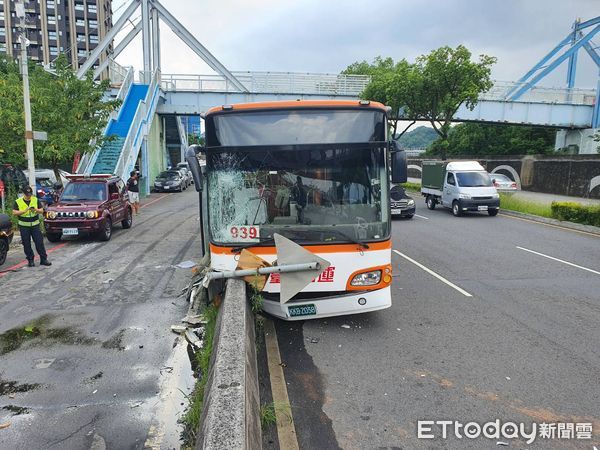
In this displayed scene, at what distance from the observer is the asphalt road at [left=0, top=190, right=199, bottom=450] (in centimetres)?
385

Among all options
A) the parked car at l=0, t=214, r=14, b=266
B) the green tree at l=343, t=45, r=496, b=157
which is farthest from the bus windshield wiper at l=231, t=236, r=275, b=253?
the green tree at l=343, t=45, r=496, b=157

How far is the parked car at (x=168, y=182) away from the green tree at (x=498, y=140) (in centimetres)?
2948

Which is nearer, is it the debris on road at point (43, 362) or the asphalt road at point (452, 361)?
the asphalt road at point (452, 361)

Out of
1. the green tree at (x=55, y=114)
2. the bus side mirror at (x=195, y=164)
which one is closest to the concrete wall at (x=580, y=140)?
the green tree at (x=55, y=114)

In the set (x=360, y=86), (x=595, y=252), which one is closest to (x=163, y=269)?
(x=595, y=252)

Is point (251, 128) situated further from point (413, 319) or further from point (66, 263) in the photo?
point (66, 263)

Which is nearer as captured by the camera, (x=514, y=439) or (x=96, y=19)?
(x=514, y=439)

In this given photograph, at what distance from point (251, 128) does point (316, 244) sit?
67.7 inches

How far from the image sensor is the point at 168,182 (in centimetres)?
3241

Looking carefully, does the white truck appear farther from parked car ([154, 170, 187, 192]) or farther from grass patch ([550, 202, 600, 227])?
parked car ([154, 170, 187, 192])

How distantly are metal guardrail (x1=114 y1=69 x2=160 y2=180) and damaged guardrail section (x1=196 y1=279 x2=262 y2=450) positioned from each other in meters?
20.1

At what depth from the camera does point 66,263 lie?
10430 mm

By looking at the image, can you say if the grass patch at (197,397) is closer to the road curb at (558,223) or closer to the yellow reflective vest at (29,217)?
the yellow reflective vest at (29,217)

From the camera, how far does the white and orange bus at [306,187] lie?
571cm
